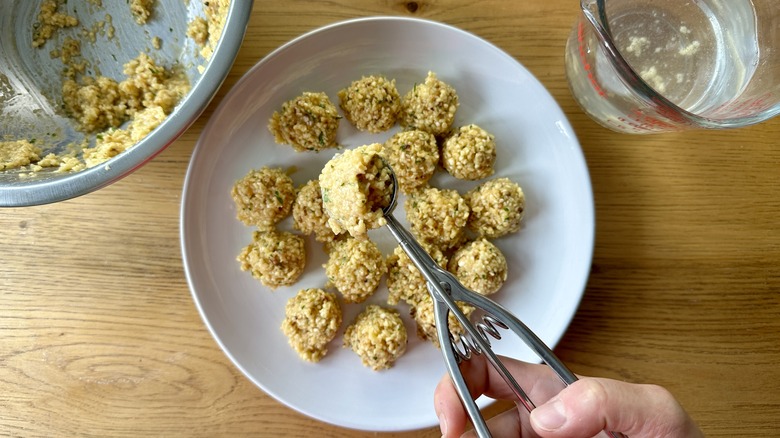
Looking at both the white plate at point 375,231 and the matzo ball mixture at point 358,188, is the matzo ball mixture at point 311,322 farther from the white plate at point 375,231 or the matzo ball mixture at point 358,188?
the matzo ball mixture at point 358,188

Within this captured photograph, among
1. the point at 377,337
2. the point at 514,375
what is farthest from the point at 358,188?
the point at 514,375

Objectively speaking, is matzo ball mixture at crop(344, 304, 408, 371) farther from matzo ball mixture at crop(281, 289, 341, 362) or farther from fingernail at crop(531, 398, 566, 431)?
fingernail at crop(531, 398, 566, 431)

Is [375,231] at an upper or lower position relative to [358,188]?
lower

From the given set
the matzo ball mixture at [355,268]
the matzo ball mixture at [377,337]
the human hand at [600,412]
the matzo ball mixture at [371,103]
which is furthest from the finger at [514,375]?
the matzo ball mixture at [371,103]

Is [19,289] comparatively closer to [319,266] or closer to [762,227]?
[319,266]

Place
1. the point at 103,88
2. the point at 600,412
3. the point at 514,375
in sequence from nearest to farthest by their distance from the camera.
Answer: the point at 600,412 < the point at 514,375 < the point at 103,88

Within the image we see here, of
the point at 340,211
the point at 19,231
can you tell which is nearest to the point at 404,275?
the point at 340,211

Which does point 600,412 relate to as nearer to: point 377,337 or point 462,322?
point 462,322
